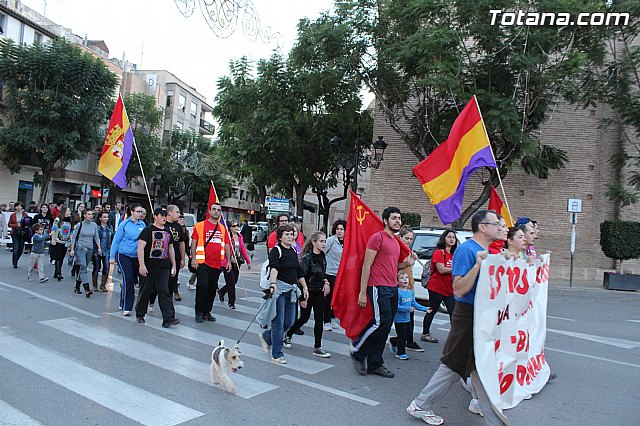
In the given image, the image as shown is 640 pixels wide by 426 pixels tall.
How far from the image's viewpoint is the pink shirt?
5.67 m

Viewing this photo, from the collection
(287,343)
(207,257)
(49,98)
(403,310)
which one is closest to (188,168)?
(49,98)

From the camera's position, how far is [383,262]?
224 inches

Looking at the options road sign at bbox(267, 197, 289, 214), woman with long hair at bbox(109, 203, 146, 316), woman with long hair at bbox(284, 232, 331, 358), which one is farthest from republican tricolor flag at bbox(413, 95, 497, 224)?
road sign at bbox(267, 197, 289, 214)

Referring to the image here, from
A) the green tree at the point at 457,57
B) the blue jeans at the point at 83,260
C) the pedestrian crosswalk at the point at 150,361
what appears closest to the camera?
the pedestrian crosswalk at the point at 150,361

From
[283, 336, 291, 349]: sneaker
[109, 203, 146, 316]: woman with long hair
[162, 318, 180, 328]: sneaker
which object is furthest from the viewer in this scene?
[109, 203, 146, 316]: woman with long hair

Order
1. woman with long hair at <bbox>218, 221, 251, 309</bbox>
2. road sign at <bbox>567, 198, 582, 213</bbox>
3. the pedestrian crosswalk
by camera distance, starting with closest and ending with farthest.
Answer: the pedestrian crosswalk
woman with long hair at <bbox>218, 221, 251, 309</bbox>
road sign at <bbox>567, 198, 582, 213</bbox>

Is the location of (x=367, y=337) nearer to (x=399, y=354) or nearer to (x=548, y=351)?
(x=399, y=354)

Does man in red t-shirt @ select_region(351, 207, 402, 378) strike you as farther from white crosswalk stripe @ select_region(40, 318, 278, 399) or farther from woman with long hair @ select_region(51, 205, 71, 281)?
woman with long hair @ select_region(51, 205, 71, 281)

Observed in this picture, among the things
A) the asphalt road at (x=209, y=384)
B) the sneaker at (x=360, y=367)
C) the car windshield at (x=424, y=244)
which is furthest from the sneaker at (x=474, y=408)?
the car windshield at (x=424, y=244)

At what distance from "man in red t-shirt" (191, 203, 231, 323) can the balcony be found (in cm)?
5007

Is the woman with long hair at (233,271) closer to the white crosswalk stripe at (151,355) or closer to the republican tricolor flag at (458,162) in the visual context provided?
the white crosswalk stripe at (151,355)

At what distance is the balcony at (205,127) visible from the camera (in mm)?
56938

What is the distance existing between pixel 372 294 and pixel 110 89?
91.9ft

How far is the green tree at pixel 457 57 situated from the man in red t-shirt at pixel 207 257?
31.3ft
